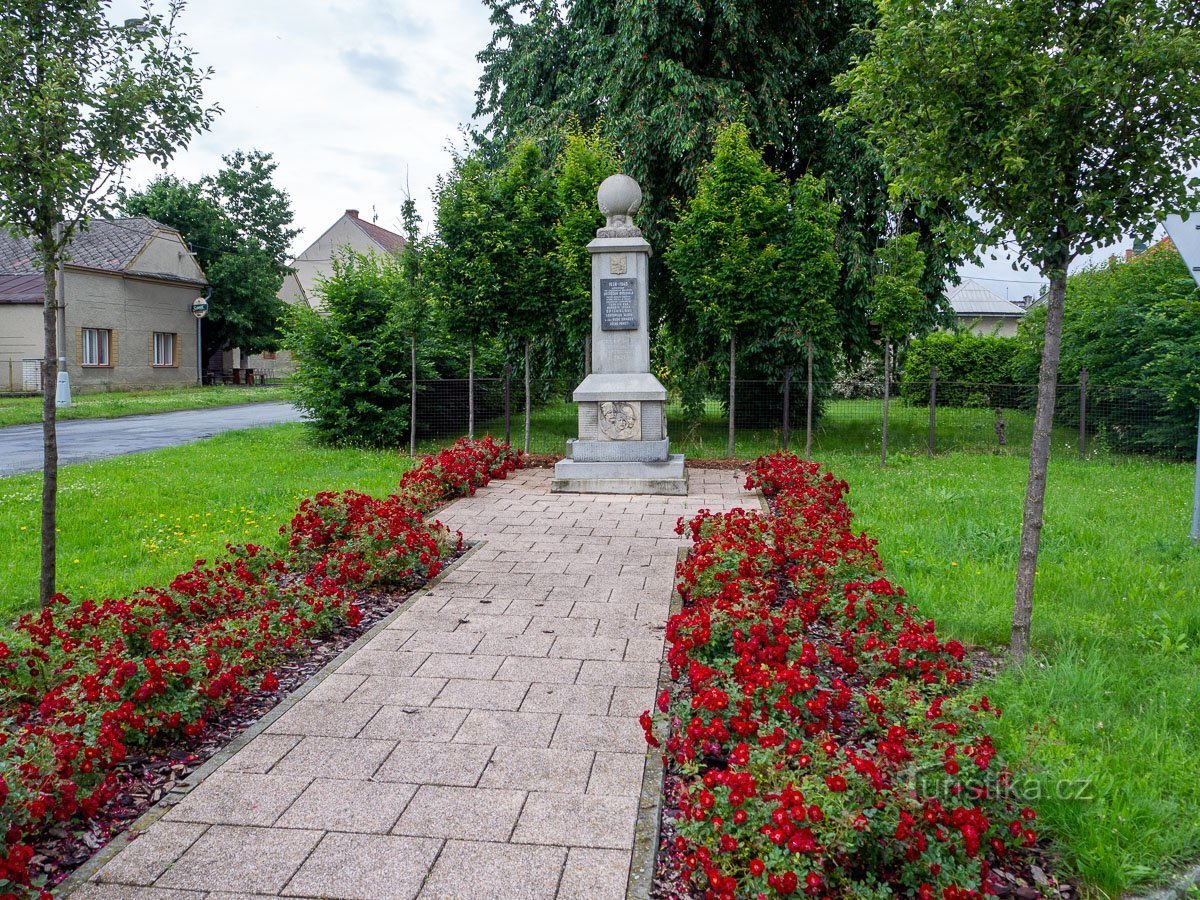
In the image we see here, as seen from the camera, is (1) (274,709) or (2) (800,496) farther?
(2) (800,496)

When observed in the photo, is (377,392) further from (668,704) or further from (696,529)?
(668,704)

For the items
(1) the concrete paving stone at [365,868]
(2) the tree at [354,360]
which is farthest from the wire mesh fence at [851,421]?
(1) the concrete paving stone at [365,868]

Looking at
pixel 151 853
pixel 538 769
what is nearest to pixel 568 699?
pixel 538 769

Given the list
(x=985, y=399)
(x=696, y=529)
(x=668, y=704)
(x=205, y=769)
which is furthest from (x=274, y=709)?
(x=985, y=399)

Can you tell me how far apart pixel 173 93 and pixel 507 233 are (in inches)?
342

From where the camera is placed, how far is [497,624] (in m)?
5.36

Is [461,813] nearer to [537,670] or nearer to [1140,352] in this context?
[537,670]

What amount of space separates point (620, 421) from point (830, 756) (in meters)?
8.43

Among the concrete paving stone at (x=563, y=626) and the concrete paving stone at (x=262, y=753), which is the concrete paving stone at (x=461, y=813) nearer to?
the concrete paving stone at (x=262, y=753)

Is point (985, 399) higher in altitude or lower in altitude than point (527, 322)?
lower

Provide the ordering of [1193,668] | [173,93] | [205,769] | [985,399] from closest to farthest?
1. [205,769]
2. [1193,668]
3. [173,93]
4. [985,399]

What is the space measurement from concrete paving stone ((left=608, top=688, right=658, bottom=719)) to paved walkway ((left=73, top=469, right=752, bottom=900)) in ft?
0.04

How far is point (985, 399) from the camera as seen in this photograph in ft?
56.7

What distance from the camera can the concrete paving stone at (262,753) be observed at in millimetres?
3508
